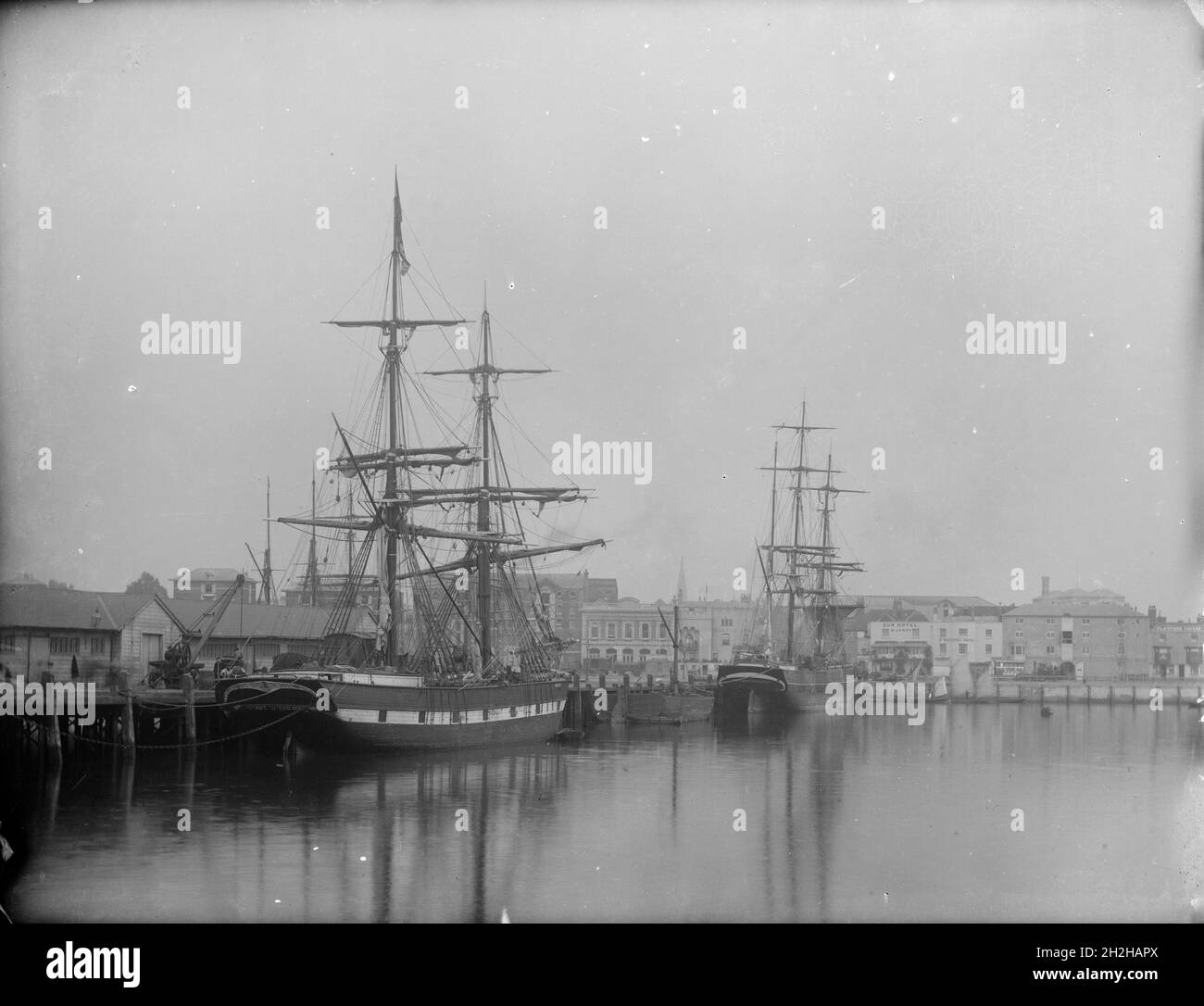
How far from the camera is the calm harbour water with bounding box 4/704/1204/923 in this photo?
16938mm

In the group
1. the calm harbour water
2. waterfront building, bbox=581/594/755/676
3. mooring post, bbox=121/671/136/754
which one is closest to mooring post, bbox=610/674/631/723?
waterfront building, bbox=581/594/755/676

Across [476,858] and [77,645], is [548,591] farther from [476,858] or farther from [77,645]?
[476,858]

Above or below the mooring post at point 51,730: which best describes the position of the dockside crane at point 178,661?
above

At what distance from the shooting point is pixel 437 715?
1352 inches

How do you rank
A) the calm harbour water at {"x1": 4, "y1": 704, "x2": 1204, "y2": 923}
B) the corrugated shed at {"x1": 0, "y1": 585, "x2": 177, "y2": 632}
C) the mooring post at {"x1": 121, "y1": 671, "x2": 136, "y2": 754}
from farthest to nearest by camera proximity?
the mooring post at {"x1": 121, "y1": 671, "x2": 136, "y2": 754}, the corrugated shed at {"x1": 0, "y1": 585, "x2": 177, "y2": 632}, the calm harbour water at {"x1": 4, "y1": 704, "x2": 1204, "y2": 923}

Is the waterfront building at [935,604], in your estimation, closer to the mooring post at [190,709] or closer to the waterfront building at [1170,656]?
the waterfront building at [1170,656]

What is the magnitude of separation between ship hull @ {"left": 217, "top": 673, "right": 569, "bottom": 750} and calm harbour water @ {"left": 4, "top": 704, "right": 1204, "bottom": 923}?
677 millimetres

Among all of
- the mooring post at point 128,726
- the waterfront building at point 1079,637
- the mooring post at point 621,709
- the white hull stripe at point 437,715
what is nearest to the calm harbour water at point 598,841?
the mooring post at point 128,726

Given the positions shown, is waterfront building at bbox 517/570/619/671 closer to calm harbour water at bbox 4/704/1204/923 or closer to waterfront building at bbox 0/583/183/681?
waterfront building at bbox 0/583/183/681

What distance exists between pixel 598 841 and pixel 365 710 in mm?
12171

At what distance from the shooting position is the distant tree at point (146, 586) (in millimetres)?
31653

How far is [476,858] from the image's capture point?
763 inches

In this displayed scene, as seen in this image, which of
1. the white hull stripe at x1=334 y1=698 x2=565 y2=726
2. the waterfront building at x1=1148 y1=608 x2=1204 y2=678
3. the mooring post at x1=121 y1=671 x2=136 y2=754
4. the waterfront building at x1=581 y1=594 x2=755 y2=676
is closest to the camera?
the mooring post at x1=121 y1=671 x2=136 y2=754

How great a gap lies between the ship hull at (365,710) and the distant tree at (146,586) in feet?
11.8
